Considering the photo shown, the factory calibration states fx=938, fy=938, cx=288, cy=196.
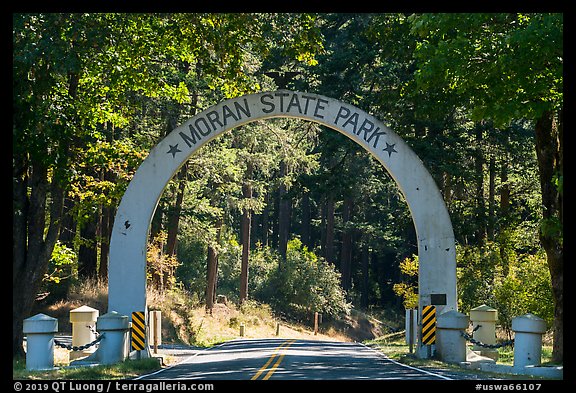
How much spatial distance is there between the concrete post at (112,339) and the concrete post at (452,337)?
7.42m

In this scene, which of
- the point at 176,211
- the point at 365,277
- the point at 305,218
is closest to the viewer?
the point at 176,211

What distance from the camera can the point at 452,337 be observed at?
22.1 meters

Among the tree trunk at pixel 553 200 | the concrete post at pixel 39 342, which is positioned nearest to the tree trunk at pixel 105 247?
the concrete post at pixel 39 342

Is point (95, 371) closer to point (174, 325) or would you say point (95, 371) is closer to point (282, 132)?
point (174, 325)

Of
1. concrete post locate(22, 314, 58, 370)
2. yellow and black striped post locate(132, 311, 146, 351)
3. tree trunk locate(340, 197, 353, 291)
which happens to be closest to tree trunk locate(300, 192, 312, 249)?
tree trunk locate(340, 197, 353, 291)

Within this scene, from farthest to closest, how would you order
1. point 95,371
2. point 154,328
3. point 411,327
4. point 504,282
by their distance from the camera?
1. point 504,282
2. point 411,327
3. point 154,328
4. point 95,371

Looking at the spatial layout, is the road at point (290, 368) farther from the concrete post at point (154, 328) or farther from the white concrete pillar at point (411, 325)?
the concrete post at point (154, 328)

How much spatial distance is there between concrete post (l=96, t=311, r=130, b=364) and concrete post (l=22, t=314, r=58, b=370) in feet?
6.45

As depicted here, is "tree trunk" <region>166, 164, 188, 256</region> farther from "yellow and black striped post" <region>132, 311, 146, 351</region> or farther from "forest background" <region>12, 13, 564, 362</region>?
"yellow and black striped post" <region>132, 311, 146, 351</region>

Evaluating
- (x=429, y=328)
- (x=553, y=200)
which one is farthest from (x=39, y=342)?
(x=553, y=200)

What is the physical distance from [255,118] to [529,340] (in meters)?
9.04

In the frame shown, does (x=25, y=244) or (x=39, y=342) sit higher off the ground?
(x=25, y=244)
